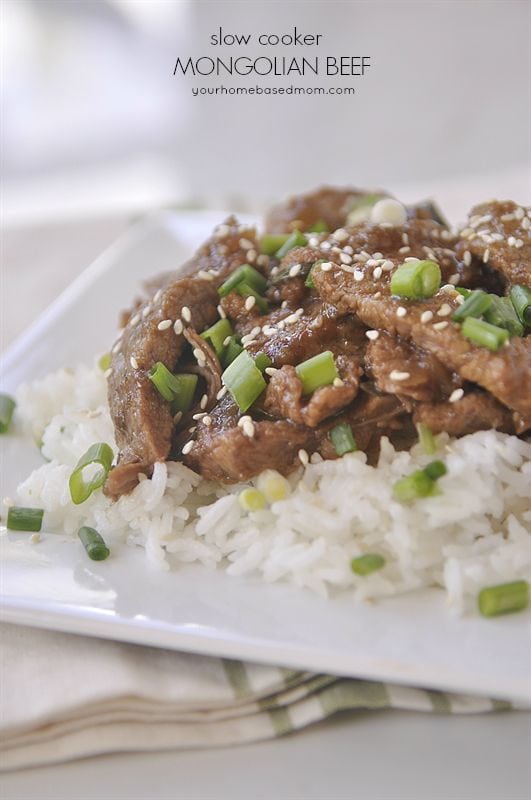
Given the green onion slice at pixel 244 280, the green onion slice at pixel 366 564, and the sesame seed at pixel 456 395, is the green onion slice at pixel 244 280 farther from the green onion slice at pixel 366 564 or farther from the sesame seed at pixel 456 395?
the green onion slice at pixel 366 564

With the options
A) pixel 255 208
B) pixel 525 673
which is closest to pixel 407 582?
pixel 525 673

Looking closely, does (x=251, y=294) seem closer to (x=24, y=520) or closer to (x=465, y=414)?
(x=465, y=414)

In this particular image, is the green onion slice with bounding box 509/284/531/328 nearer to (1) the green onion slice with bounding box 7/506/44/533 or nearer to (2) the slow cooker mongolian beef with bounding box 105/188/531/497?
(2) the slow cooker mongolian beef with bounding box 105/188/531/497

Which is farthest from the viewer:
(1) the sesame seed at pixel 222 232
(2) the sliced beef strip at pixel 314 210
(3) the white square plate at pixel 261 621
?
(2) the sliced beef strip at pixel 314 210

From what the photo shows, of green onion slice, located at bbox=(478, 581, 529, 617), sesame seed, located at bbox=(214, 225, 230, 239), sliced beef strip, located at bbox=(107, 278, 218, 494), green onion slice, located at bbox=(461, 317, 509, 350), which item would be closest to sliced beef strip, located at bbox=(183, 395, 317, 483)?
sliced beef strip, located at bbox=(107, 278, 218, 494)

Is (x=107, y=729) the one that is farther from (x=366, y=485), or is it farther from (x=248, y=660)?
(x=366, y=485)

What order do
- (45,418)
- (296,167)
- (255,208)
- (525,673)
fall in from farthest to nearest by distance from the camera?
(296,167), (255,208), (45,418), (525,673)

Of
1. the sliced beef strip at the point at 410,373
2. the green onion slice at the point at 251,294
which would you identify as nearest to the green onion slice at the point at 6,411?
the green onion slice at the point at 251,294
